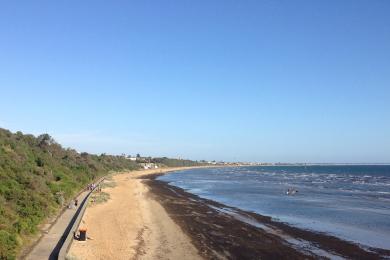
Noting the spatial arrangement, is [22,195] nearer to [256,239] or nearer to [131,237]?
[131,237]

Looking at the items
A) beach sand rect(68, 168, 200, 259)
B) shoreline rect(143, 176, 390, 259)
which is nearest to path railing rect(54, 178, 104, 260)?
beach sand rect(68, 168, 200, 259)

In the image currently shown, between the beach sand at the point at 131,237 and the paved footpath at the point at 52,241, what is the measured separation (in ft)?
2.35

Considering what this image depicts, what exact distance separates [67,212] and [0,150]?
739 cm

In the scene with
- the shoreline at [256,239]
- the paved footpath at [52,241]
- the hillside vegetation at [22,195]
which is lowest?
the shoreline at [256,239]

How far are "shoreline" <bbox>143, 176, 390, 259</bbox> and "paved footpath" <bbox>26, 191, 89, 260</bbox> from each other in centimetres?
655

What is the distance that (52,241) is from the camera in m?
21.6

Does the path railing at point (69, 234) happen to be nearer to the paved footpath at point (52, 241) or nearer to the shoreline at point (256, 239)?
the paved footpath at point (52, 241)

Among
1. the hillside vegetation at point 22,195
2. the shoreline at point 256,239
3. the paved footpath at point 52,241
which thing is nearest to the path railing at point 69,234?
the paved footpath at point 52,241

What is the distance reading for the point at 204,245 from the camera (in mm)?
24094

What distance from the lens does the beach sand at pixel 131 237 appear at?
21500 millimetres

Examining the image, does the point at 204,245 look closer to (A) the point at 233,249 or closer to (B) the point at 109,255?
(A) the point at 233,249

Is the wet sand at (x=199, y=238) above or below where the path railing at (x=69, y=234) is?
below

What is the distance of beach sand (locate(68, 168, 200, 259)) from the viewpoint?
846 inches

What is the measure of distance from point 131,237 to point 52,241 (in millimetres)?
5139
